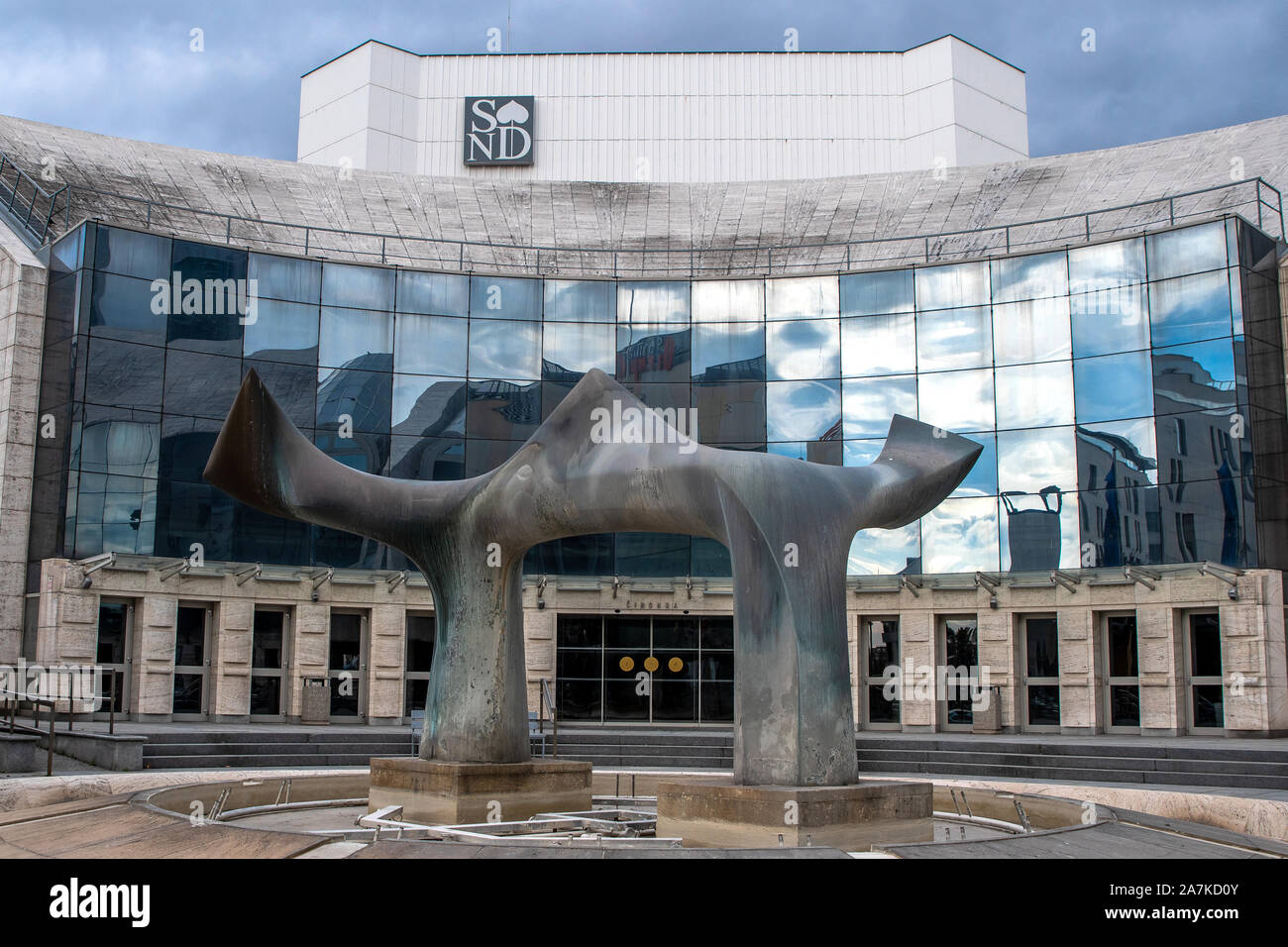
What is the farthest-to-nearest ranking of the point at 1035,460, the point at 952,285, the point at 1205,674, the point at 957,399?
1. the point at 952,285
2. the point at 957,399
3. the point at 1035,460
4. the point at 1205,674

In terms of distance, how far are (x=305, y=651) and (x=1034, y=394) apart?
1746 centimetres

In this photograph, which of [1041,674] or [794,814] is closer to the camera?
[794,814]

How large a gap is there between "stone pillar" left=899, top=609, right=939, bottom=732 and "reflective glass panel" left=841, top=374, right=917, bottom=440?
4.46 metres

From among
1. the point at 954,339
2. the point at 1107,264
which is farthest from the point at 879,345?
the point at 1107,264

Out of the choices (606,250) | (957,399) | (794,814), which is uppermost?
(606,250)

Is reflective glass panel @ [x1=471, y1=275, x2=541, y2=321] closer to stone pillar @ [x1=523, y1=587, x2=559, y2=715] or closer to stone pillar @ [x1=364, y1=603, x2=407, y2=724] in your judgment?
stone pillar @ [x1=523, y1=587, x2=559, y2=715]

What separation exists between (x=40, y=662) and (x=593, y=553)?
1225 cm

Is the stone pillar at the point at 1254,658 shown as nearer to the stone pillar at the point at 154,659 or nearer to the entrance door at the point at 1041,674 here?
the entrance door at the point at 1041,674

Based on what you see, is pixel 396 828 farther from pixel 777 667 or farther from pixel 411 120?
pixel 411 120

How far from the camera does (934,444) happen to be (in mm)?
12742

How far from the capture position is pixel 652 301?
101 feet

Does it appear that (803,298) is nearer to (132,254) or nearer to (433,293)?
(433,293)

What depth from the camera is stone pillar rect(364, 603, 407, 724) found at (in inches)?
1107

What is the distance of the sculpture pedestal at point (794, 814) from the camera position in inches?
405
